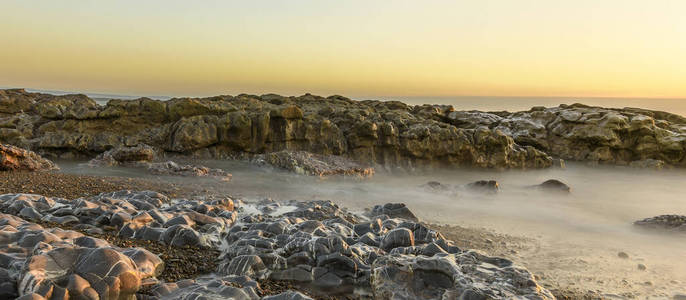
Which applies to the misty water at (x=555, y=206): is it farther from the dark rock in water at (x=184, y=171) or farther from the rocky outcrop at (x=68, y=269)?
the rocky outcrop at (x=68, y=269)

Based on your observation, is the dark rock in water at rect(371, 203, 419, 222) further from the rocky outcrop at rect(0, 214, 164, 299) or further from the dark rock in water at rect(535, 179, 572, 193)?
the dark rock in water at rect(535, 179, 572, 193)

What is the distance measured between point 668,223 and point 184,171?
14915mm

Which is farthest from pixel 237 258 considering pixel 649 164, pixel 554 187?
pixel 649 164

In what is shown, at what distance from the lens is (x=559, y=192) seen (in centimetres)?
1506

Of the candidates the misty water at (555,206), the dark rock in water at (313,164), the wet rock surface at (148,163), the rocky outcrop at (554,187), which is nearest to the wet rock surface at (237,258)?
the misty water at (555,206)

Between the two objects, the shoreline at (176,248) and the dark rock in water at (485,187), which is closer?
the shoreline at (176,248)

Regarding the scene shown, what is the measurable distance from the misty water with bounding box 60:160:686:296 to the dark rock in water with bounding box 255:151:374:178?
0.58 meters

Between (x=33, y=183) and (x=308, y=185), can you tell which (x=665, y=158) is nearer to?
(x=308, y=185)

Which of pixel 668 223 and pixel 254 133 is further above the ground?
pixel 254 133

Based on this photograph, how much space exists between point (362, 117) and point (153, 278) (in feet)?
52.3

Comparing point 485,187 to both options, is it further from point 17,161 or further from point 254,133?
point 17,161

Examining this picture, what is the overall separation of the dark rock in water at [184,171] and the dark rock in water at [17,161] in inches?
137

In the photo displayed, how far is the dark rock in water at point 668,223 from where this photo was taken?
9945 mm

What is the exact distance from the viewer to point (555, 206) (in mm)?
12930
